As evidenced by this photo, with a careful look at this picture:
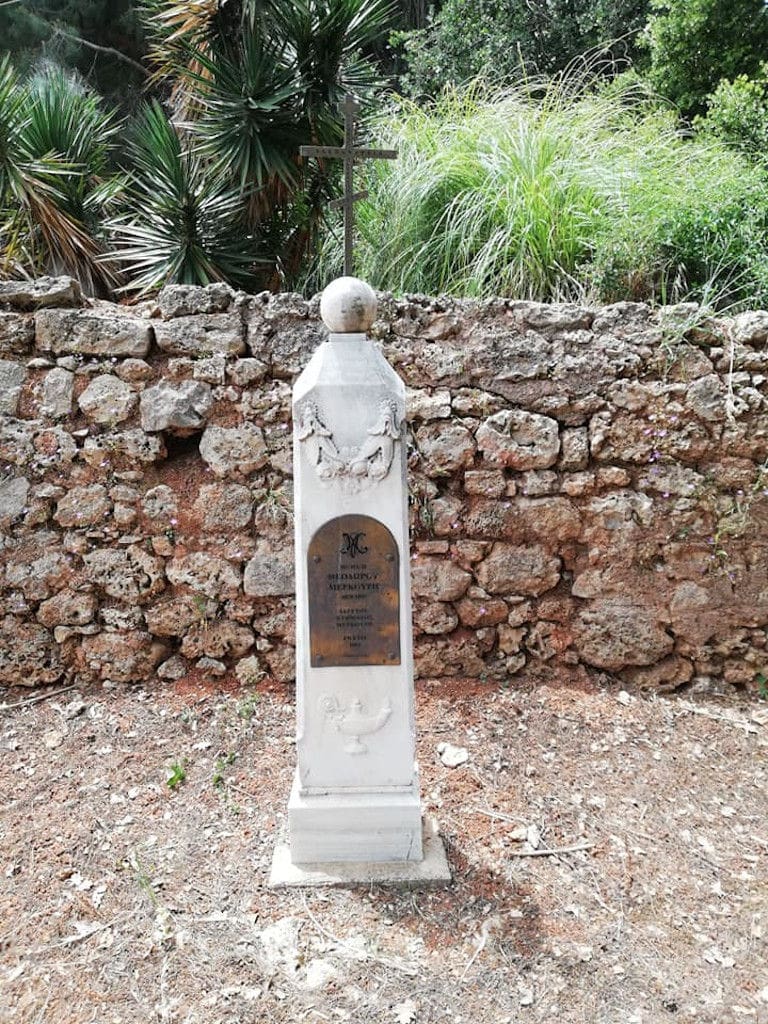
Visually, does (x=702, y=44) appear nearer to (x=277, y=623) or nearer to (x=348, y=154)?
(x=348, y=154)

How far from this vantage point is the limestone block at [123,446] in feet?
12.8

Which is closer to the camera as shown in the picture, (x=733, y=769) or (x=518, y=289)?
(x=733, y=769)

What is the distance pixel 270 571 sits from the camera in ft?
12.9

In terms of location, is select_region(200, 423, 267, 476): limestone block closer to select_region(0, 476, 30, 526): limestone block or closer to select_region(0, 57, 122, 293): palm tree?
select_region(0, 476, 30, 526): limestone block

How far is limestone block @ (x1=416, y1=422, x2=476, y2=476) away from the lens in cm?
390

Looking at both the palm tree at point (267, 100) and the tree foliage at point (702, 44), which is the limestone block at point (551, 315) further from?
the tree foliage at point (702, 44)

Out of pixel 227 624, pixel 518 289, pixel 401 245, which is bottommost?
pixel 227 624

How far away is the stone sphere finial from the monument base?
1683mm

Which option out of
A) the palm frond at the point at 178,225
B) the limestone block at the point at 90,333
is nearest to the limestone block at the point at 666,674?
the limestone block at the point at 90,333

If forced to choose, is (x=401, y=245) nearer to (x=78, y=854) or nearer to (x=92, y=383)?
(x=92, y=383)

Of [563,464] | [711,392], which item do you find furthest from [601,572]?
[711,392]

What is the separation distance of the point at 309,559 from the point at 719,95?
5113 mm

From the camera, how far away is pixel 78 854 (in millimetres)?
2898

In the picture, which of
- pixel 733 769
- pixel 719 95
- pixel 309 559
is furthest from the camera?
pixel 719 95
